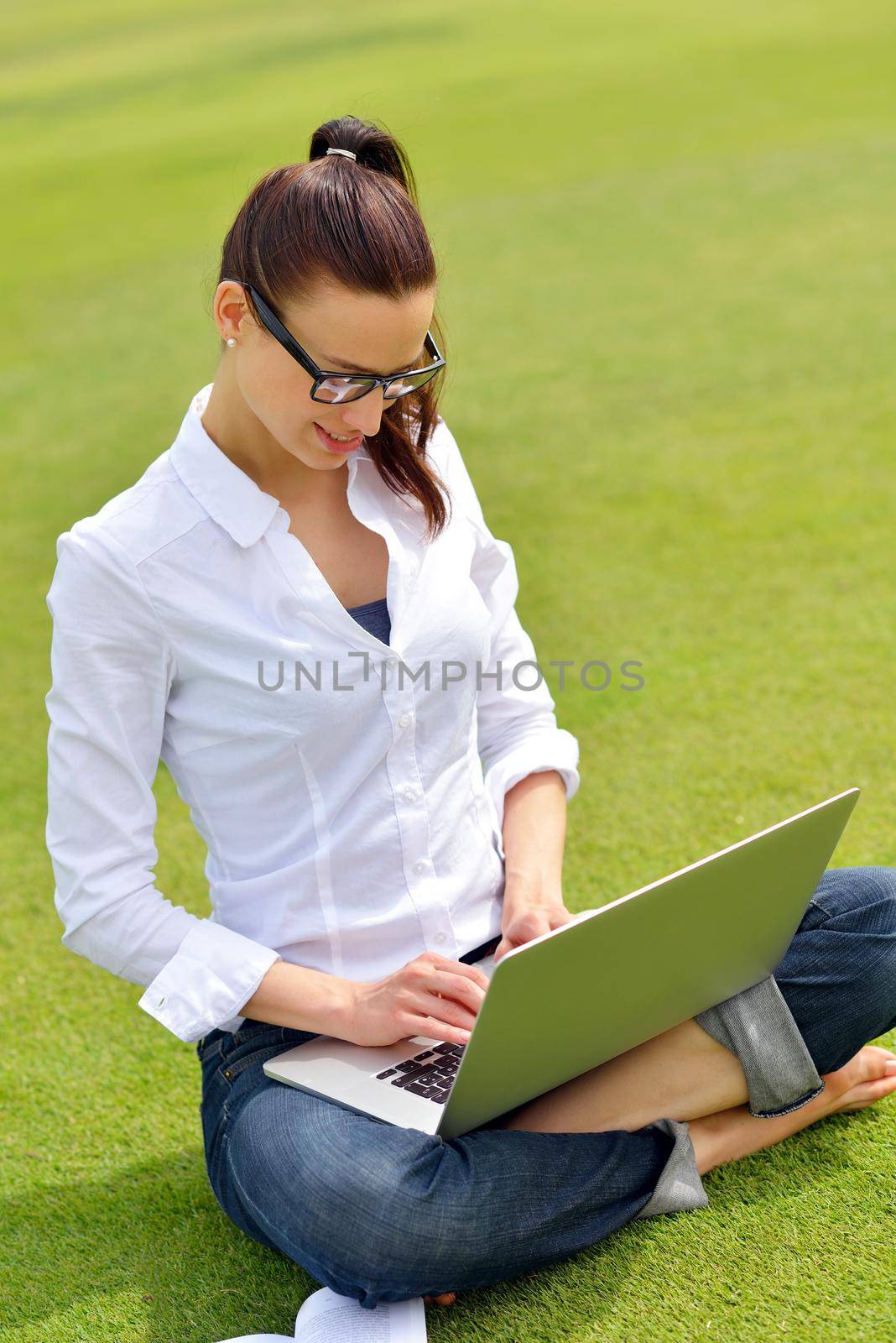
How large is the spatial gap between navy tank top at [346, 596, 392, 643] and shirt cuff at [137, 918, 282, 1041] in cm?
43

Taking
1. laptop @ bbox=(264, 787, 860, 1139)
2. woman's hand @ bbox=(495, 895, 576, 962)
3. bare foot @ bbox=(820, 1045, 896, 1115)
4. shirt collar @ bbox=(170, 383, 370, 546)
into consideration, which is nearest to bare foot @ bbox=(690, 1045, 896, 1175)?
bare foot @ bbox=(820, 1045, 896, 1115)

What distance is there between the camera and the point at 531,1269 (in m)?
1.86

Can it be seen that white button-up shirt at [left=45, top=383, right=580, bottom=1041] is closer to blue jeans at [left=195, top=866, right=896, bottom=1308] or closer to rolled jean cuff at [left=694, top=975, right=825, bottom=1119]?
blue jeans at [left=195, top=866, right=896, bottom=1308]

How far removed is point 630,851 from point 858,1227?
1.12 metres

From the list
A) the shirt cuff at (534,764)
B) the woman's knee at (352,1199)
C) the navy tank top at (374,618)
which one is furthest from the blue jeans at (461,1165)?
the navy tank top at (374,618)

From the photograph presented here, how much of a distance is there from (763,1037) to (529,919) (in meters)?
0.35

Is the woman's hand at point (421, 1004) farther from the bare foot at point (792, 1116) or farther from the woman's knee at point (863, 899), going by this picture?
the woman's knee at point (863, 899)

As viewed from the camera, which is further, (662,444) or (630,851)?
(662,444)

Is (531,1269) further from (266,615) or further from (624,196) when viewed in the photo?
(624,196)

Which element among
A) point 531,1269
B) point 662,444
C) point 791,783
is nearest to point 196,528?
point 531,1269

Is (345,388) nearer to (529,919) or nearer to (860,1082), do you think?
(529,919)

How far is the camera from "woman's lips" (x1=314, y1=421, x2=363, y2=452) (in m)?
1.84

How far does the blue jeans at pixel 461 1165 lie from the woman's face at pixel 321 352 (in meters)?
0.77

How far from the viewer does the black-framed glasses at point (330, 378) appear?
69.2 inches
